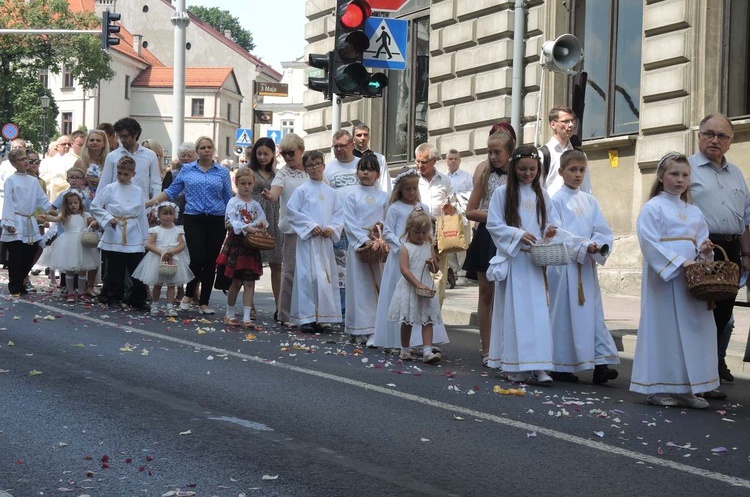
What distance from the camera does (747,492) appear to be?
6055 mm

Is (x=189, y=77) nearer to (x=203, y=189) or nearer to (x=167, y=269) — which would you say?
(x=203, y=189)

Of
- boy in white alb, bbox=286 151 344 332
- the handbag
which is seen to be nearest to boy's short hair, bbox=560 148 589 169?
the handbag

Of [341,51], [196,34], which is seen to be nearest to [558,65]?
[341,51]

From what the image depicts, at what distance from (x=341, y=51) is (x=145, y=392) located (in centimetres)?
759

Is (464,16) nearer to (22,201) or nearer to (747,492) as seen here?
(22,201)

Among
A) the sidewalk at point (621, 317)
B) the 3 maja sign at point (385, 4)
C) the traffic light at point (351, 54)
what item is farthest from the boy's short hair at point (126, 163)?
the sidewalk at point (621, 317)

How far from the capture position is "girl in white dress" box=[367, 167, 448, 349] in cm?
1157

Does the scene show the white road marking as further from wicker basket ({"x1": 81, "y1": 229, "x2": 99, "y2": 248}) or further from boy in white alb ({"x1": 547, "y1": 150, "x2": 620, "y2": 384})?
wicker basket ({"x1": 81, "y1": 229, "x2": 99, "y2": 248})

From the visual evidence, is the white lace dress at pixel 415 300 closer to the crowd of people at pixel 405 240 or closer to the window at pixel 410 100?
the crowd of people at pixel 405 240

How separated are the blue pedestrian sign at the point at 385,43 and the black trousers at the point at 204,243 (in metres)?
3.12

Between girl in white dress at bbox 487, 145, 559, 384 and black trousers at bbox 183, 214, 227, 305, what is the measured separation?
520cm

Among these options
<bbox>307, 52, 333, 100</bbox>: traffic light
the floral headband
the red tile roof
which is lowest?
the floral headband

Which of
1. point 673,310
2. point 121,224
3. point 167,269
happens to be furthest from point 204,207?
point 673,310

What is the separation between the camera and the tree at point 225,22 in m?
134
